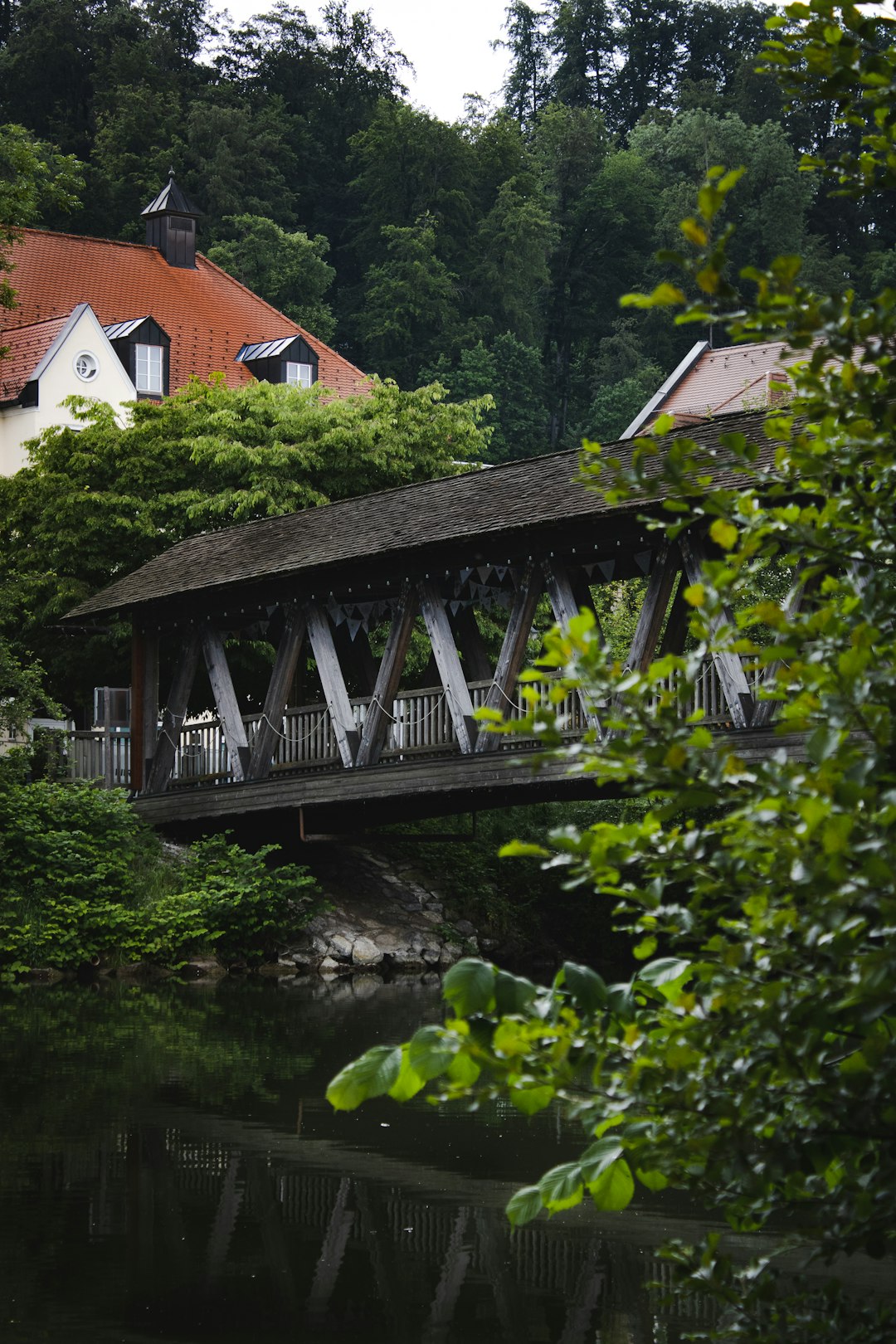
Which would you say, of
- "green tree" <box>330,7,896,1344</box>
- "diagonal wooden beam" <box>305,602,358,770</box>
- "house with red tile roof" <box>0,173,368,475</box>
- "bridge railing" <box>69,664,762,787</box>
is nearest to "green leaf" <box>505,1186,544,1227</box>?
"green tree" <box>330,7,896,1344</box>

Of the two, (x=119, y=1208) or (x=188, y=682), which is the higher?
(x=188, y=682)

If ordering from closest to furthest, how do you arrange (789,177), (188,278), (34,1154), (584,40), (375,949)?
1. (34,1154)
2. (375,949)
3. (188,278)
4. (789,177)
5. (584,40)

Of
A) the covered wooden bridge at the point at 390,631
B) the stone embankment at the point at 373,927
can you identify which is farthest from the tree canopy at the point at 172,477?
the stone embankment at the point at 373,927

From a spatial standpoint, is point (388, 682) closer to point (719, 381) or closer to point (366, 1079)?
point (366, 1079)

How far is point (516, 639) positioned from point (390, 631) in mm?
3257

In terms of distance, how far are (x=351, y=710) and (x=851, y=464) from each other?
1847cm

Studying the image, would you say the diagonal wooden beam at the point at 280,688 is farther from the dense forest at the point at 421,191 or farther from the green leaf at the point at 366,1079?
the dense forest at the point at 421,191

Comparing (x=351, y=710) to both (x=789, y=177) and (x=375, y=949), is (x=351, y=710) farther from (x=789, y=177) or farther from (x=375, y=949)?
(x=789, y=177)

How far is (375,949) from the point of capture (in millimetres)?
23703

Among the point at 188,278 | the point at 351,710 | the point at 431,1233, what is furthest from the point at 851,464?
the point at 188,278

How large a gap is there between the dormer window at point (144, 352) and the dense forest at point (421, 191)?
13405 millimetres

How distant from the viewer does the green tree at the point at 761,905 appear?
305cm

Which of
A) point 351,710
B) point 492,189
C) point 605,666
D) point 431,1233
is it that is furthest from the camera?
point 492,189

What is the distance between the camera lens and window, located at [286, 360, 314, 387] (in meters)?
46.8
